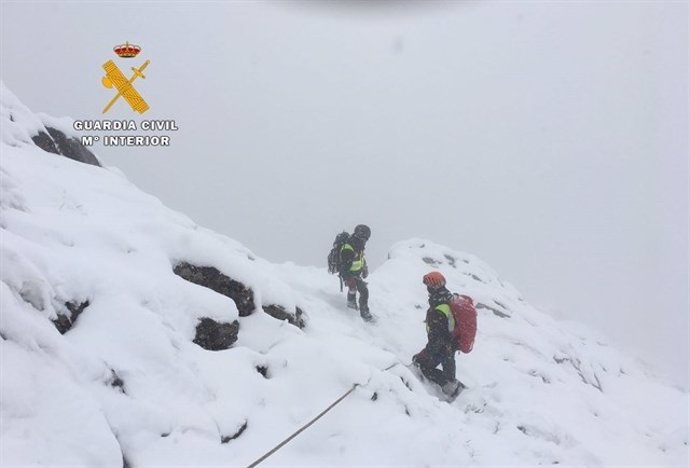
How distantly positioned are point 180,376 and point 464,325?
19.6 feet

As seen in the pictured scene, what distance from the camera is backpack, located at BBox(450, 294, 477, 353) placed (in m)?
9.88

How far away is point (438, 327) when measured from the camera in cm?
996

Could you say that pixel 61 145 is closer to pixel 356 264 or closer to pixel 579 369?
Result: pixel 356 264

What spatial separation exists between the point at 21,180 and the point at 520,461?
9.31 metres

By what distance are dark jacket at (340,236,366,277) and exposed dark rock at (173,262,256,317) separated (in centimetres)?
526

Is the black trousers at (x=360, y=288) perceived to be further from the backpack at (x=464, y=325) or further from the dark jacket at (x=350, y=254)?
the backpack at (x=464, y=325)

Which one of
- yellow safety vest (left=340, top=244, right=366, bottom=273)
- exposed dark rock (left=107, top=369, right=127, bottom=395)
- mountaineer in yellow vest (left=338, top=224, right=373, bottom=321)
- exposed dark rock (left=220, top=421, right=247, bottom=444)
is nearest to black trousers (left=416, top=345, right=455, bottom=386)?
mountaineer in yellow vest (left=338, top=224, right=373, bottom=321)

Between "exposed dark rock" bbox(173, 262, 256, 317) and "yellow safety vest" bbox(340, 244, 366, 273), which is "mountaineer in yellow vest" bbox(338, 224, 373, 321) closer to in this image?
"yellow safety vest" bbox(340, 244, 366, 273)

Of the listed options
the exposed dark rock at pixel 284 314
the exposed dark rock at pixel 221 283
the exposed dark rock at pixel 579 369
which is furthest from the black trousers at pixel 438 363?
the exposed dark rock at pixel 579 369

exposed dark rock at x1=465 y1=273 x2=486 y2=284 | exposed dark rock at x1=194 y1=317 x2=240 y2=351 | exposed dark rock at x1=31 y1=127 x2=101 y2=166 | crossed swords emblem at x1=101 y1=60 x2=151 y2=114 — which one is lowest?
exposed dark rock at x1=194 y1=317 x2=240 y2=351

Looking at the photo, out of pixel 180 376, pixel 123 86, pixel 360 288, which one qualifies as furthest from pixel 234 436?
pixel 123 86

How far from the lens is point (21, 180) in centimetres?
804

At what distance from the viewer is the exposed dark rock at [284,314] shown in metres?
8.78

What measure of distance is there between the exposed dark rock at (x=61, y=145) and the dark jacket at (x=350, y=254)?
23.1ft
